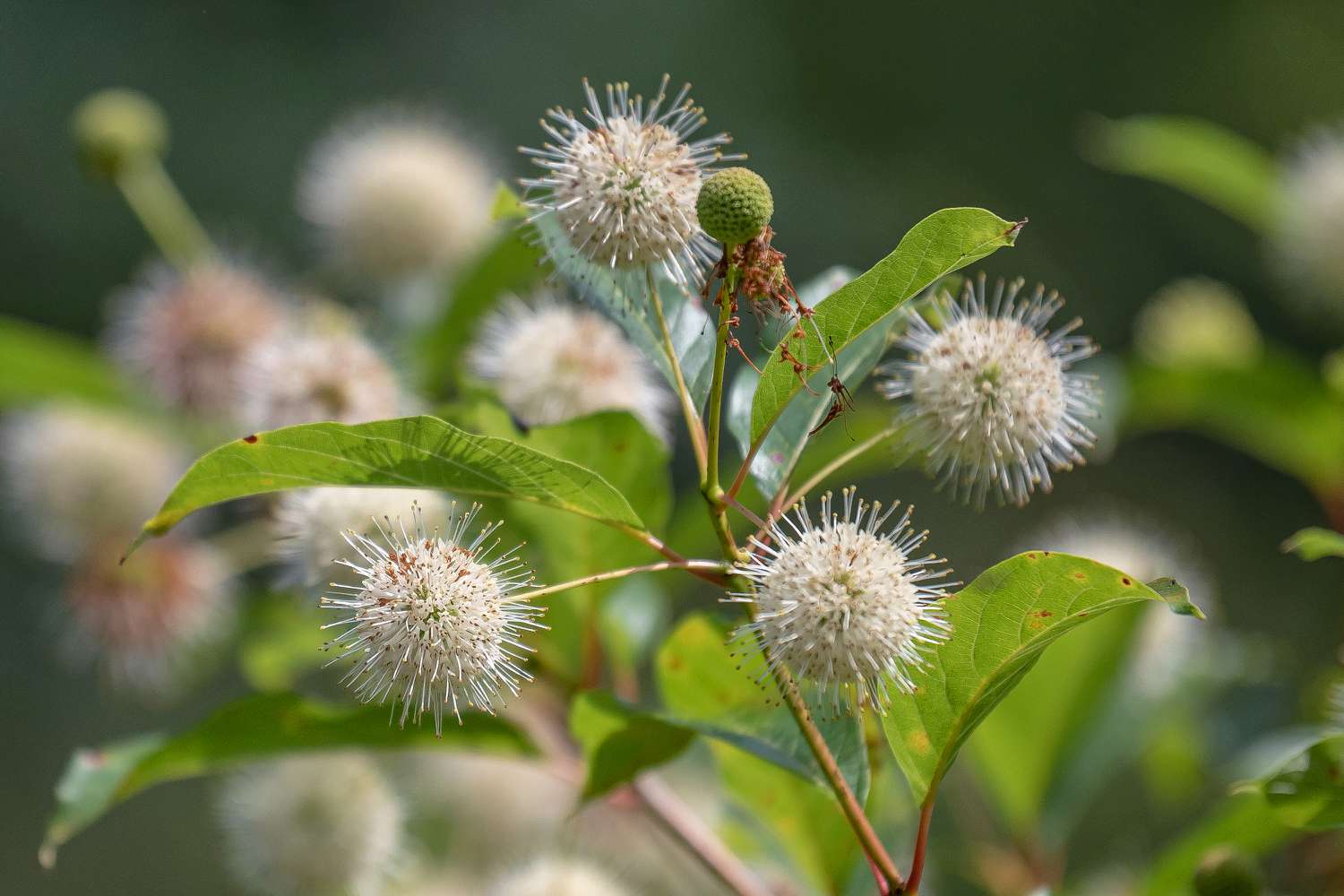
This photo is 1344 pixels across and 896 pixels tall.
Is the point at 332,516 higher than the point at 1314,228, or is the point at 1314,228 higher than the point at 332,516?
the point at 1314,228

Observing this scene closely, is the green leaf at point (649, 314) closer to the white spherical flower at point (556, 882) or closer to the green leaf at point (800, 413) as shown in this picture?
the green leaf at point (800, 413)

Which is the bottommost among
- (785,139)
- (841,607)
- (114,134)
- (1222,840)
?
(841,607)

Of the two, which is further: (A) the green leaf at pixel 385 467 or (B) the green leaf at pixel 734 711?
(B) the green leaf at pixel 734 711

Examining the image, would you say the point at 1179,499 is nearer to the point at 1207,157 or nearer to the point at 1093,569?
the point at 1207,157

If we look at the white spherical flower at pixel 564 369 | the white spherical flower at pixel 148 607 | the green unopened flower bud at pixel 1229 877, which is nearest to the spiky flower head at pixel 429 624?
the white spherical flower at pixel 564 369

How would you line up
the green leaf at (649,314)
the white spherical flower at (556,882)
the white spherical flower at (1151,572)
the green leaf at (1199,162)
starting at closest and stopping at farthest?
the green leaf at (649,314) → the white spherical flower at (556,882) → the white spherical flower at (1151,572) → the green leaf at (1199,162)

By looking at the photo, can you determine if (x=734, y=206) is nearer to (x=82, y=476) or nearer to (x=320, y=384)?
(x=320, y=384)

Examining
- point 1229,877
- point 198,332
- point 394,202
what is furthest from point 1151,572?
point 198,332
